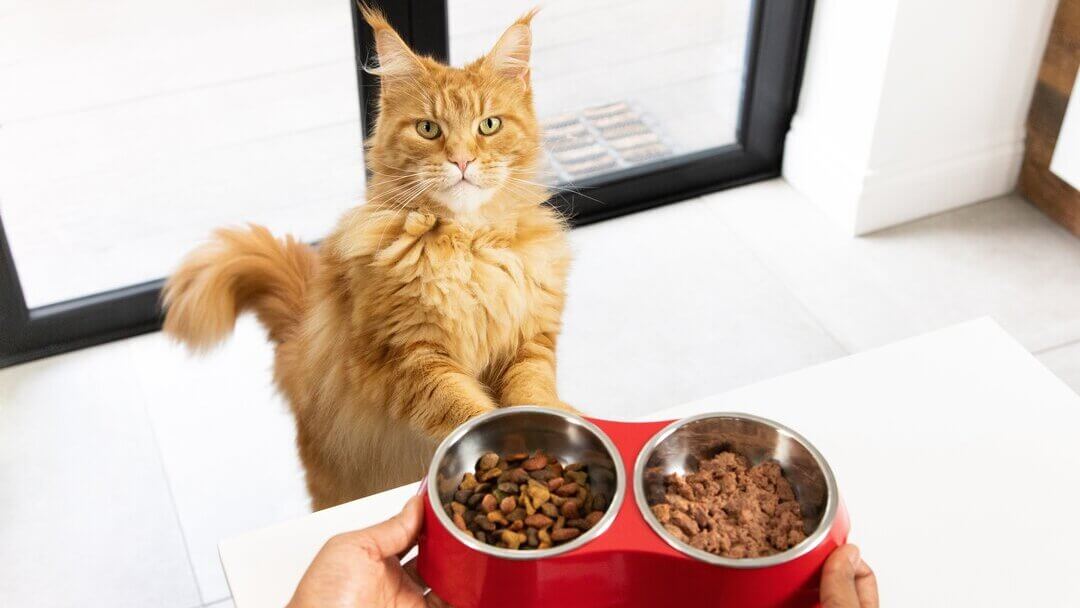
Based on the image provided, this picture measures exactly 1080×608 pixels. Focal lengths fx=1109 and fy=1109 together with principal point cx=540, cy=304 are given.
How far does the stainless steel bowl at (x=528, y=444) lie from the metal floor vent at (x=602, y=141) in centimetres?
160

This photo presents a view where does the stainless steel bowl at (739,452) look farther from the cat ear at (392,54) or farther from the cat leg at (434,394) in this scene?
the cat ear at (392,54)

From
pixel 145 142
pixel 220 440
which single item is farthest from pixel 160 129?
pixel 220 440

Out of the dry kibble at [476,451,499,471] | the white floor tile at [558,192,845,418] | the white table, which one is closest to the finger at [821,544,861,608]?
the white table

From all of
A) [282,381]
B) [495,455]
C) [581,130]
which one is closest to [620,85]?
[581,130]

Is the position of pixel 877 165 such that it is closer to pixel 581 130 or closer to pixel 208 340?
pixel 581 130

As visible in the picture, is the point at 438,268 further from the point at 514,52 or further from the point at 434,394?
the point at 514,52

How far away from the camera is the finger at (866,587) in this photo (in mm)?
1010

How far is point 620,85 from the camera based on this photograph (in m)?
2.72

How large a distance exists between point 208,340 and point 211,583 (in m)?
0.52

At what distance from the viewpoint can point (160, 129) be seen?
236cm

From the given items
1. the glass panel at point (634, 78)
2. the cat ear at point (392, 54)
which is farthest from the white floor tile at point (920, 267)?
the cat ear at point (392, 54)

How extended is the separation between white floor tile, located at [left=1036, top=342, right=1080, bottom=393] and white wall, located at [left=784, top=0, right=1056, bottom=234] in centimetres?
52

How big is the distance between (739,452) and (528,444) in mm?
213

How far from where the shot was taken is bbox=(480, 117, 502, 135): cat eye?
4.80 ft
